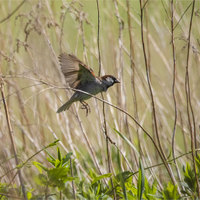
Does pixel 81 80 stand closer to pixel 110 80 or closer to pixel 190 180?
pixel 110 80

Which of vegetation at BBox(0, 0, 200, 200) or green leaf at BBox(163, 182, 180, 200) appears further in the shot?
vegetation at BBox(0, 0, 200, 200)

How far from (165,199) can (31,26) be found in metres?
1.30

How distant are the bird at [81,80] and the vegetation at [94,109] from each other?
0.07 meters

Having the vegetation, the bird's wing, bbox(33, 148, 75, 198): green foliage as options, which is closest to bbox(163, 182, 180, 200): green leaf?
the vegetation

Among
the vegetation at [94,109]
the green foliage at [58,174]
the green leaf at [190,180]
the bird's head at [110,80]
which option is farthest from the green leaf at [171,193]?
the bird's head at [110,80]

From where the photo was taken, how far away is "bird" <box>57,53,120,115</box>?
7.60ft

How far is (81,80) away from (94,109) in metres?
0.23

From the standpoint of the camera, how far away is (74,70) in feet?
7.91

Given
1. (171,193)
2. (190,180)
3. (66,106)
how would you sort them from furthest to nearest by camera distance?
1. (66,106)
2. (190,180)
3. (171,193)

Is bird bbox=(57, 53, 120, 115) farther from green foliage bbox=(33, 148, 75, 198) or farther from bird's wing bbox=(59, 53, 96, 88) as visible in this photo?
green foliage bbox=(33, 148, 75, 198)

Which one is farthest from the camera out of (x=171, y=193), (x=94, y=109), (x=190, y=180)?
(x=94, y=109)

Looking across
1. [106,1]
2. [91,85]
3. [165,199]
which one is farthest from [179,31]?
[106,1]

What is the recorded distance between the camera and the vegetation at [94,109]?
1.71 m

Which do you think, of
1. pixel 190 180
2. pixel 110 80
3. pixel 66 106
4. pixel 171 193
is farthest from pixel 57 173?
pixel 110 80
